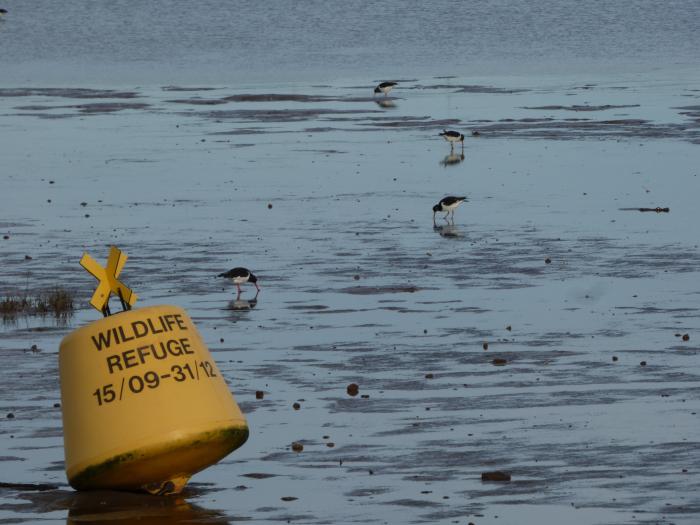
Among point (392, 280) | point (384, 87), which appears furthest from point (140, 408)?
point (384, 87)

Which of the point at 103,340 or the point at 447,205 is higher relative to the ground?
the point at 447,205

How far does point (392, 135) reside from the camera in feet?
138

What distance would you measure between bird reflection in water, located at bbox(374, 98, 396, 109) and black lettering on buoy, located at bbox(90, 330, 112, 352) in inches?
1513

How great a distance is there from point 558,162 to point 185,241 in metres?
11.9

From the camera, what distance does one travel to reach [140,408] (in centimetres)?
1193

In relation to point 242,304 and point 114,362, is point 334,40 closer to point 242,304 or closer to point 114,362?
point 242,304

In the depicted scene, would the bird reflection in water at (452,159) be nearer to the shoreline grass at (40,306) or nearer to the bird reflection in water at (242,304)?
the bird reflection in water at (242,304)

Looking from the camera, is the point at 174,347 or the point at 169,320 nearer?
the point at 174,347

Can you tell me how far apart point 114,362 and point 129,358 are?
4.0 inches

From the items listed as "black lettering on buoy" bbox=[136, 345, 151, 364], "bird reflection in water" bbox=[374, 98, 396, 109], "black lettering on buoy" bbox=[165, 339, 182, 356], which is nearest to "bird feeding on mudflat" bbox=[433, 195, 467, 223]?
"black lettering on buoy" bbox=[165, 339, 182, 356]

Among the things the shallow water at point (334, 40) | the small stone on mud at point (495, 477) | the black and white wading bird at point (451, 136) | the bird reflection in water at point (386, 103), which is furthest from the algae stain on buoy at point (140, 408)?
the shallow water at point (334, 40)

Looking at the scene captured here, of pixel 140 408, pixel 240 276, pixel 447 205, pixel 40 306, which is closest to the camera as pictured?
pixel 140 408

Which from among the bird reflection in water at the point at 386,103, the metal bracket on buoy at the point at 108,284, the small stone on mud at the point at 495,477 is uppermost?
the bird reflection in water at the point at 386,103

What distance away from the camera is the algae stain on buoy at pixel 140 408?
1192 cm
